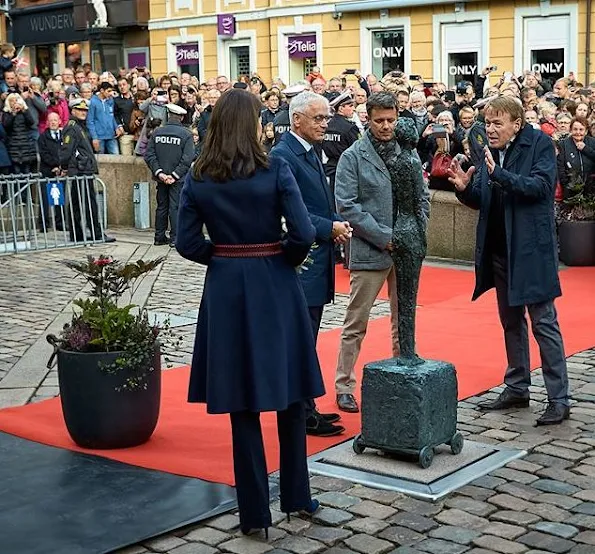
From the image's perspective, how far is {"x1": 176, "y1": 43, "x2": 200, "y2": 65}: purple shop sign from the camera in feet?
109

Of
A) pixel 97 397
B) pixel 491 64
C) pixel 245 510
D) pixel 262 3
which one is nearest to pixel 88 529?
pixel 245 510

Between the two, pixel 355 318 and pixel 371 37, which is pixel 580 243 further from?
pixel 371 37

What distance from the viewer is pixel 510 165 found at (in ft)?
24.8

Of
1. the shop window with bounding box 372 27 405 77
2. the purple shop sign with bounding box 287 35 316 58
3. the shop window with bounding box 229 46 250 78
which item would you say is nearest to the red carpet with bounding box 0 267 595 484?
the shop window with bounding box 372 27 405 77

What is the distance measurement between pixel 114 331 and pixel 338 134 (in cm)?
716

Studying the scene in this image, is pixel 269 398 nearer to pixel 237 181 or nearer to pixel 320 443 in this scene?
pixel 237 181

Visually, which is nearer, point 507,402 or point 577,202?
point 507,402

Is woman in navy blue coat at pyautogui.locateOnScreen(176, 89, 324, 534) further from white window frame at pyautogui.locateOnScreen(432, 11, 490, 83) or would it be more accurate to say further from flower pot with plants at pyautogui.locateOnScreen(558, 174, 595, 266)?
white window frame at pyautogui.locateOnScreen(432, 11, 490, 83)

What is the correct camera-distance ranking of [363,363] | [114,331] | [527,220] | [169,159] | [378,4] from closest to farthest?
[114,331] → [527,220] → [363,363] → [169,159] → [378,4]

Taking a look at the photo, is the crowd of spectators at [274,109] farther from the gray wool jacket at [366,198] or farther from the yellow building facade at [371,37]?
the gray wool jacket at [366,198]

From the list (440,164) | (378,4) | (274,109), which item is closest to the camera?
(440,164)

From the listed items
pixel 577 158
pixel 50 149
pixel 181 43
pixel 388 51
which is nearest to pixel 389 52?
pixel 388 51

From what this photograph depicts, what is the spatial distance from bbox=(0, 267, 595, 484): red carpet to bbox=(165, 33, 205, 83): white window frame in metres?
20.3

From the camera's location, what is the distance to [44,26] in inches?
1610
